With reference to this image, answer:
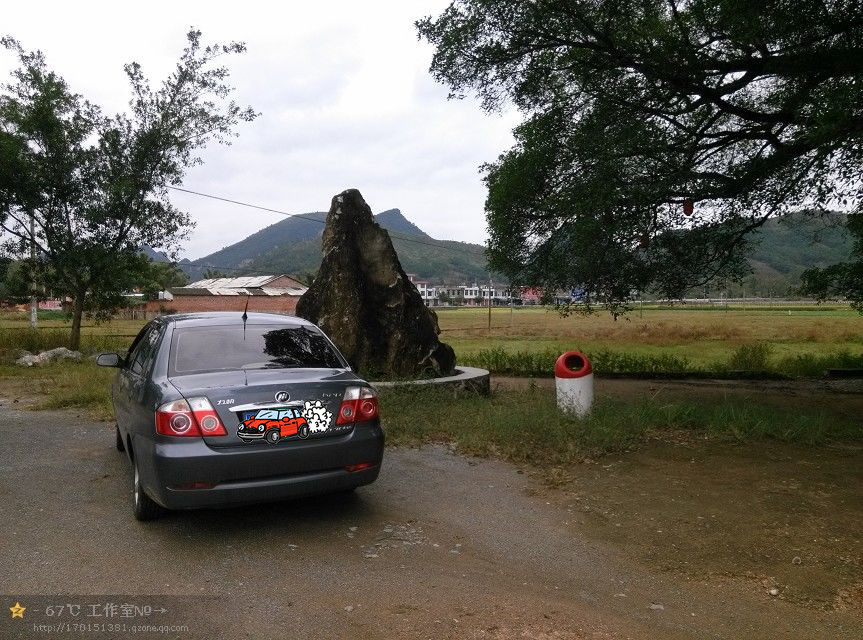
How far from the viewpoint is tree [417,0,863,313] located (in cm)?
871

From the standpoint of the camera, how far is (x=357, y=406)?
4.75m

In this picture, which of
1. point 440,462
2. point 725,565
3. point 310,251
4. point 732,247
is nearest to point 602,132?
point 732,247

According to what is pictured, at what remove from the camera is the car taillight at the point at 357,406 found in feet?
15.3

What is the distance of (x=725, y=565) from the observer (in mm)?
4090

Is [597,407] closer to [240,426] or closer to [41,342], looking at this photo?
[240,426]

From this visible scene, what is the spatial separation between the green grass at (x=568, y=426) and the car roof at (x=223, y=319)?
2249 mm

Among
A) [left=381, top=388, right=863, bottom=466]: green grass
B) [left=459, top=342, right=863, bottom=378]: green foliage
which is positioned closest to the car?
[left=381, top=388, right=863, bottom=466]: green grass

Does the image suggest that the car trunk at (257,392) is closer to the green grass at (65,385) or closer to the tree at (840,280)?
the green grass at (65,385)

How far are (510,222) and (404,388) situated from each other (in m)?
4.07

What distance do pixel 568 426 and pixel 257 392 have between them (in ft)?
14.0

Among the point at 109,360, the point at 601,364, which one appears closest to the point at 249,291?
the point at 601,364

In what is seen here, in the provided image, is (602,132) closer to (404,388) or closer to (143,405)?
(404,388)

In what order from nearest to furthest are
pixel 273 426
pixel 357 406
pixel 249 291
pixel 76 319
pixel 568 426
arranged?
pixel 273 426
pixel 357 406
pixel 568 426
pixel 76 319
pixel 249 291

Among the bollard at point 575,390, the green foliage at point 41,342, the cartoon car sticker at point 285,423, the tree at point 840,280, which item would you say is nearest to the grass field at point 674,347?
the tree at point 840,280
